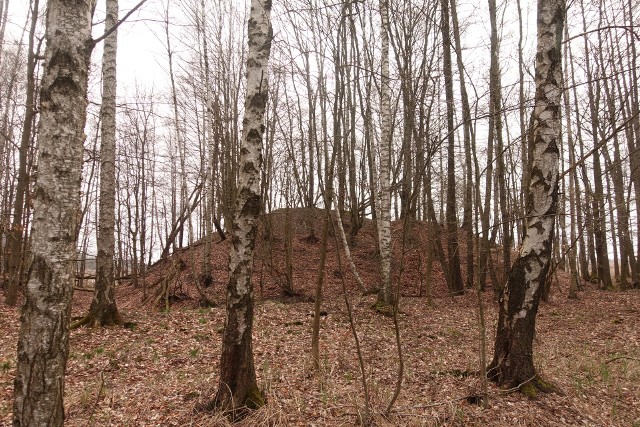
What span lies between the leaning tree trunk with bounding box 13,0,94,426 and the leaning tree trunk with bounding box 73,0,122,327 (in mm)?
5854

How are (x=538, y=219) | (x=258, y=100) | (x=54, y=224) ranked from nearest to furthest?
(x=54, y=224)
(x=258, y=100)
(x=538, y=219)

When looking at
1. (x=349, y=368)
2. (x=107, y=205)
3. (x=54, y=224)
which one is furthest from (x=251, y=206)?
(x=107, y=205)

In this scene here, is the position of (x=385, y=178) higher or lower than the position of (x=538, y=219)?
higher

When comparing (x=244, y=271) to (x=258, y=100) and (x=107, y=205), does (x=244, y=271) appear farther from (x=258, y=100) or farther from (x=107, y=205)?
(x=107, y=205)

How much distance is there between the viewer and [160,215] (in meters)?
25.6

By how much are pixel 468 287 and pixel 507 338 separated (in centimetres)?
909

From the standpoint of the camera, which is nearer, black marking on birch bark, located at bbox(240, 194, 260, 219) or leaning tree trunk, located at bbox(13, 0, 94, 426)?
leaning tree trunk, located at bbox(13, 0, 94, 426)

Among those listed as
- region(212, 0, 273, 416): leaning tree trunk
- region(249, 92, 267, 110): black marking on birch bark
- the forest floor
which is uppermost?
region(249, 92, 267, 110): black marking on birch bark

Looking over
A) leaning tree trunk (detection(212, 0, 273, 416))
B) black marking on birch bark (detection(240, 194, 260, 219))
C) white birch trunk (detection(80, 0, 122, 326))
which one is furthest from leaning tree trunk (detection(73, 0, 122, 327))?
black marking on birch bark (detection(240, 194, 260, 219))

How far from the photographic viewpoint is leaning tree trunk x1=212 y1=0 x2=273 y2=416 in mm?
4047

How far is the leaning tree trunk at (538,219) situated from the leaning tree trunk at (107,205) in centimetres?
672

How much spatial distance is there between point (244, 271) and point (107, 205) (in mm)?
5173

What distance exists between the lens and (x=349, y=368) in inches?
233

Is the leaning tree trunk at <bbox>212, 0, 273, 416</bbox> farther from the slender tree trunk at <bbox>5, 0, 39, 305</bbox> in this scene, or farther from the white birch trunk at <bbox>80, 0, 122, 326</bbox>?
the slender tree trunk at <bbox>5, 0, 39, 305</bbox>
